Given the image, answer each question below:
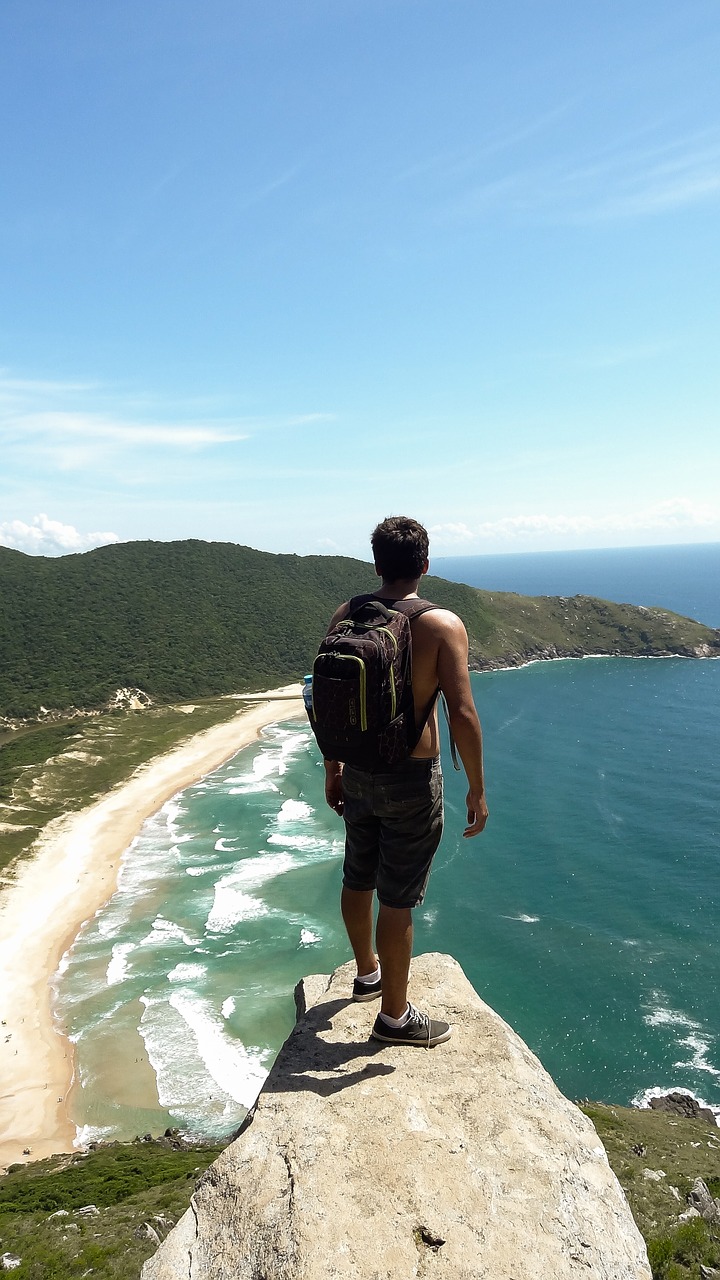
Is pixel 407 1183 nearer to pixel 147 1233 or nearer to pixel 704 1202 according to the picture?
pixel 704 1202

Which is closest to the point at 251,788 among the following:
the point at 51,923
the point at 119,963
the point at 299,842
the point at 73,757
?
the point at 299,842

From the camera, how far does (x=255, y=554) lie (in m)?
123

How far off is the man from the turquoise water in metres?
19.2

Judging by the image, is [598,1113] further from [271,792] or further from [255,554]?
[255,554]

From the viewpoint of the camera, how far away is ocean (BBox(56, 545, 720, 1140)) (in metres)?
21.7

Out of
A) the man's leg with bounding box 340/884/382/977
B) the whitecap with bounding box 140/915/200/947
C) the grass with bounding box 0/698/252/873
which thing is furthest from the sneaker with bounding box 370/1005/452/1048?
the grass with bounding box 0/698/252/873

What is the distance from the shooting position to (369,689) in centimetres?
397

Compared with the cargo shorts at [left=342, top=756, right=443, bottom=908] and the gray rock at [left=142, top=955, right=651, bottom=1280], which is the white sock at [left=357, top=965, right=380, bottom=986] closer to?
the gray rock at [left=142, top=955, right=651, bottom=1280]

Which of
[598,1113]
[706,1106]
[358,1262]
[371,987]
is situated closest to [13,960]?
[598,1113]

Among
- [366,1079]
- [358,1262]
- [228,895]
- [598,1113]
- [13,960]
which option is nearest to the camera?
[358,1262]

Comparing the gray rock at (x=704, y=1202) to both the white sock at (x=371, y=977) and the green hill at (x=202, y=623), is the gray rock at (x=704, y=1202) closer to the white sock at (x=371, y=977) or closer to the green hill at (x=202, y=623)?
the white sock at (x=371, y=977)

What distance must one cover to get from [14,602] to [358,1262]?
96293 mm

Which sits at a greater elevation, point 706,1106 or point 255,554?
point 255,554

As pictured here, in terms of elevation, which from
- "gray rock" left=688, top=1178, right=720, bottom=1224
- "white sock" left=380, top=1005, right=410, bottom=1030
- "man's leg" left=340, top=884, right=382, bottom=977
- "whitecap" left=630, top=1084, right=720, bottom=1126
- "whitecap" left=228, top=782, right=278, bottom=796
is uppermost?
"man's leg" left=340, top=884, right=382, bottom=977
